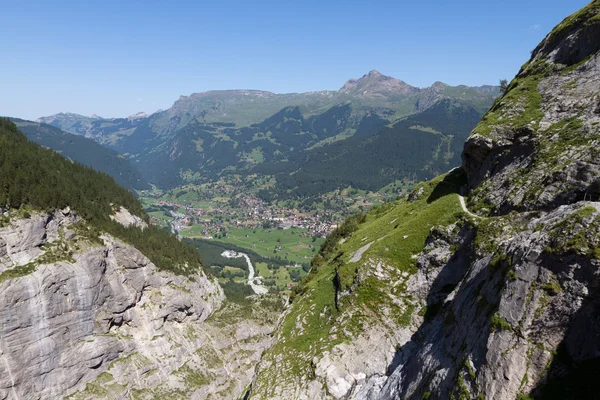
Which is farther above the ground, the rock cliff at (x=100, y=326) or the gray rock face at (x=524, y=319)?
the gray rock face at (x=524, y=319)

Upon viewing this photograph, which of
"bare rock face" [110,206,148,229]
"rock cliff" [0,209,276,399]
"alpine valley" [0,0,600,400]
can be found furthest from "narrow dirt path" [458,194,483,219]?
"bare rock face" [110,206,148,229]

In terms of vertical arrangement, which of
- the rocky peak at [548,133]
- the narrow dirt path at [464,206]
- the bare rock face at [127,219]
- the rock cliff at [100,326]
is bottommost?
the rock cliff at [100,326]

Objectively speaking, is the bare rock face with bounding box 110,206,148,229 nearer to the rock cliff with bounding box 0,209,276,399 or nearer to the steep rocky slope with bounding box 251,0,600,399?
the rock cliff with bounding box 0,209,276,399

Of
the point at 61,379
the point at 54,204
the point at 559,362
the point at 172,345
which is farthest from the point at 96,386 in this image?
the point at 559,362

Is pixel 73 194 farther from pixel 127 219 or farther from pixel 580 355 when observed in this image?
pixel 580 355

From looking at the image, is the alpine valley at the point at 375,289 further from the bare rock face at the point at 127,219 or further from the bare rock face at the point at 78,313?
the bare rock face at the point at 127,219

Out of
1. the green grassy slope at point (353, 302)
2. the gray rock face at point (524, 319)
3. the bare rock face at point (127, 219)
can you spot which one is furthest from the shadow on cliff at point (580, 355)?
the bare rock face at point (127, 219)
